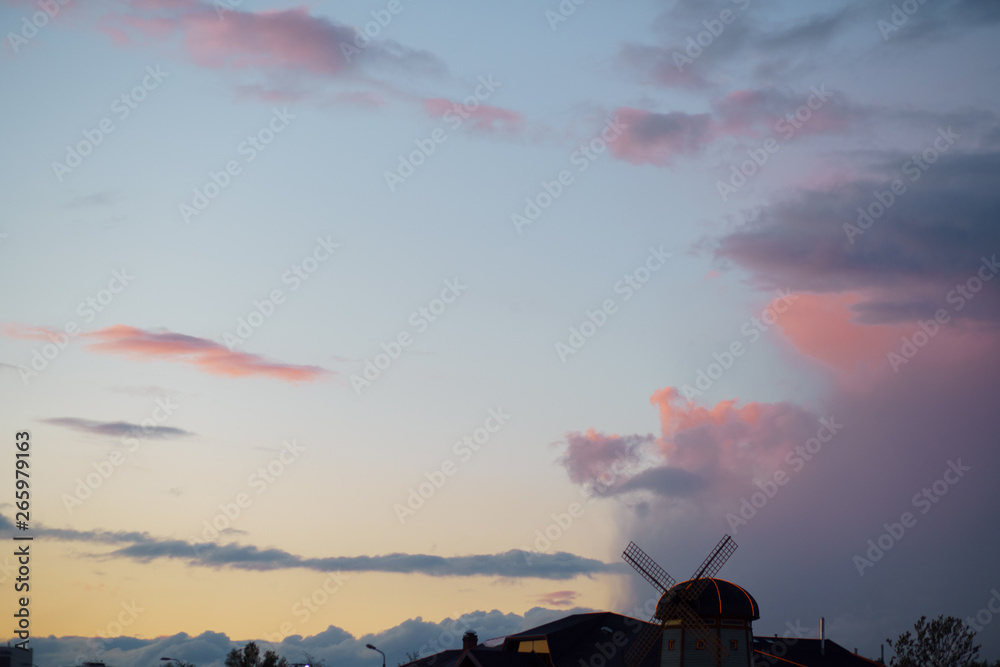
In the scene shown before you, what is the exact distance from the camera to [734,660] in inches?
2542

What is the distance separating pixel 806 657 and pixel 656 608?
13279mm

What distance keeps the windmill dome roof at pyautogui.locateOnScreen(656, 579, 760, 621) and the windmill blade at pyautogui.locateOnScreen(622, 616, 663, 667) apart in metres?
4.18

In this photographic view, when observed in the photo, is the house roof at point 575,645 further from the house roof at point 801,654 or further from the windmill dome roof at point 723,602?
the house roof at point 801,654

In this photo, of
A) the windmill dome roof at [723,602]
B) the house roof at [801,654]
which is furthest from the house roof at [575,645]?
the house roof at [801,654]

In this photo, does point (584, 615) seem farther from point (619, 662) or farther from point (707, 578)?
point (707, 578)

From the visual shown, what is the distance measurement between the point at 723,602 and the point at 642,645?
848cm

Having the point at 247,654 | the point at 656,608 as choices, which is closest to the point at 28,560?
the point at 656,608

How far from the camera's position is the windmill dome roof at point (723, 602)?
65.0 m

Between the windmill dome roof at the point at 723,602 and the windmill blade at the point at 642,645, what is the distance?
418 centimetres

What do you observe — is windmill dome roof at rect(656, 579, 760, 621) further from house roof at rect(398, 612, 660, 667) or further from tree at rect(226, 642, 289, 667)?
tree at rect(226, 642, 289, 667)

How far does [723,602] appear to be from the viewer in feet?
213

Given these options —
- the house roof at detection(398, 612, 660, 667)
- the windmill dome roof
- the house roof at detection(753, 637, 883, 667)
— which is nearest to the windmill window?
the house roof at detection(398, 612, 660, 667)

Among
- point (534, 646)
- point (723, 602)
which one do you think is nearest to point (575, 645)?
point (534, 646)

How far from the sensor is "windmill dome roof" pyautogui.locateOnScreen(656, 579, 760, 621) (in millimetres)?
65000
